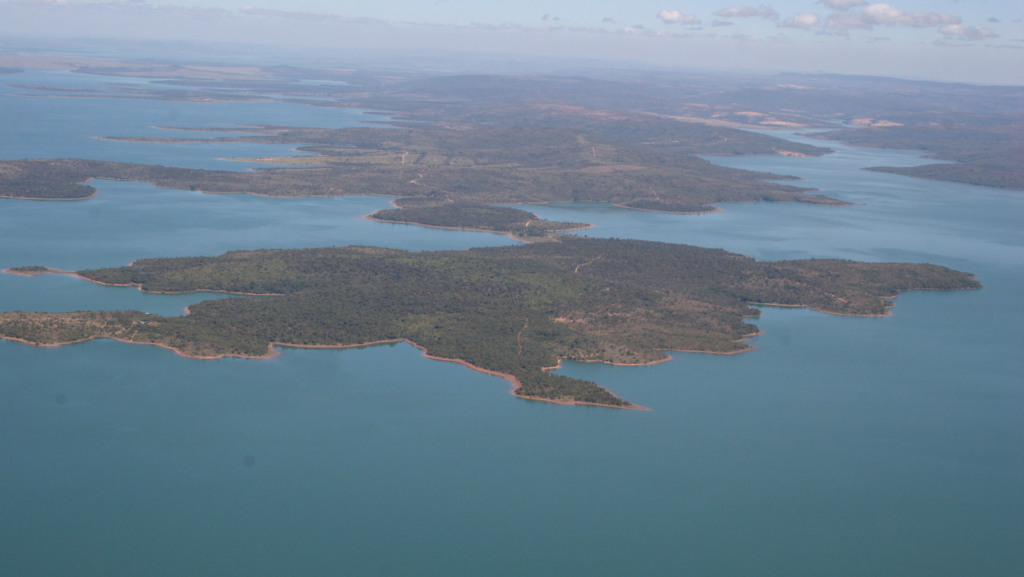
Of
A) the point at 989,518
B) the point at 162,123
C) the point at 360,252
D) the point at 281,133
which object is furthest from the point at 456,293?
the point at 162,123

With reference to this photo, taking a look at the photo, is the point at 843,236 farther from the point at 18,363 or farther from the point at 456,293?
the point at 18,363

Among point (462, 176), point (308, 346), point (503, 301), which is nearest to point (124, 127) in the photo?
point (462, 176)

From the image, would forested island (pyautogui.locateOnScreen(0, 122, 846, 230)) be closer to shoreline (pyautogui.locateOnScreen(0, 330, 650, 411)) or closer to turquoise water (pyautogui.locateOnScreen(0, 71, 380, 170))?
turquoise water (pyautogui.locateOnScreen(0, 71, 380, 170))

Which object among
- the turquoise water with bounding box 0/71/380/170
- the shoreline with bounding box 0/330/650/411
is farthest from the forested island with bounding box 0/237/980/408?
the turquoise water with bounding box 0/71/380/170

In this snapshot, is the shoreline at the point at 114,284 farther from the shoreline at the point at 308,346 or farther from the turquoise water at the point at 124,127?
the turquoise water at the point at 124,127

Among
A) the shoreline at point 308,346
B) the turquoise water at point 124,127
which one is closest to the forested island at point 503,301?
the shoreline at point 308,346

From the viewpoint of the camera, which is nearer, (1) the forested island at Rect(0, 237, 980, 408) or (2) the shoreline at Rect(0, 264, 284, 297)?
(1) the forested island at Rect(0, 237, 980, 408)

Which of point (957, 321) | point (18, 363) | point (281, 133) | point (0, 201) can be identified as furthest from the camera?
point (281, 133)

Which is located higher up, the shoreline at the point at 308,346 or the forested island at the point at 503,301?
the forested island at the point at 503,301
